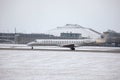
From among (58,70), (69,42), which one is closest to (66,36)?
(69,42)

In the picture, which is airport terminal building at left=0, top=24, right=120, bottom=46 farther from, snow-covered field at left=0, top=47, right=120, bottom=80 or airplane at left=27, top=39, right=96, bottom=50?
snow-covered field at left=0, top=47, right=120, bottom=80

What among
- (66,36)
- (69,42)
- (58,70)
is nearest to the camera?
(58,70)

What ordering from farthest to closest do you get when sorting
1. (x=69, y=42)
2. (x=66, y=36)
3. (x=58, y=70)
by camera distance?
(x=66, y=36) < (x=69, y=42) < (x=58, y=70)

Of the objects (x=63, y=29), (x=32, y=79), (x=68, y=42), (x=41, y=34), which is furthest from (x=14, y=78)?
(x=63, y=29)

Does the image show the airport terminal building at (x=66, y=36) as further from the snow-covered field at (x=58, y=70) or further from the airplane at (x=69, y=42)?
the snow-covered field at (x=58, y=70)

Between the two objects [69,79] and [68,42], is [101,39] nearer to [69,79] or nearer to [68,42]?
[68,42]

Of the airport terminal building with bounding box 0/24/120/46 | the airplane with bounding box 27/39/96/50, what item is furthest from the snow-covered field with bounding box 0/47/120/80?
the airport terminal building with bounding box 0/24/120/46

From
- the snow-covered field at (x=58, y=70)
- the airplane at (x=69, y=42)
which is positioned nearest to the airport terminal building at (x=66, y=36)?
the airplane at (x=69, y=42)

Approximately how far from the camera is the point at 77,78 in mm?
11125

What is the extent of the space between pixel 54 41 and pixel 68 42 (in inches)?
114

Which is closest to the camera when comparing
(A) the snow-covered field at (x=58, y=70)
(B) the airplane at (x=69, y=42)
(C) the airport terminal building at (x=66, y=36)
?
(A) the snow-covered field at (x=58, y=70)

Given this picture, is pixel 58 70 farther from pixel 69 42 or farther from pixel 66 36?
pixel 66 36

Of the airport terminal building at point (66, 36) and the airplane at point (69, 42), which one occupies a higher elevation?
the airport terminal building at point (66, 36)

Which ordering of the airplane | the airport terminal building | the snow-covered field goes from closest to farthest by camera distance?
the snow-covered field → the airplane → the airport terminal building
